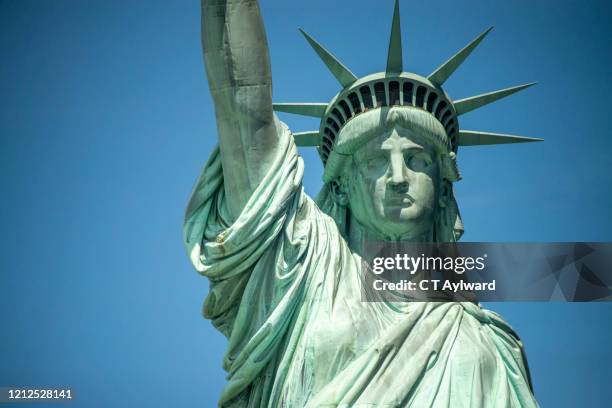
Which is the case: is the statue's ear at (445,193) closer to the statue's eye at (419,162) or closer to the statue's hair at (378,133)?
the statue's hair at (378,133)

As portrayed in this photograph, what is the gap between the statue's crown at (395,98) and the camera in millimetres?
10695

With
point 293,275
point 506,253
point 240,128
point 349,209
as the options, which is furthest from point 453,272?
point 240,128

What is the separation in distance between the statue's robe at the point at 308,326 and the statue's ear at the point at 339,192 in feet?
2.90

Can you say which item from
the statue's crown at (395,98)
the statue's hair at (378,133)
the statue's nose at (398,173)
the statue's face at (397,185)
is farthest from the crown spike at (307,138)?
the statue's nose at (398,173)

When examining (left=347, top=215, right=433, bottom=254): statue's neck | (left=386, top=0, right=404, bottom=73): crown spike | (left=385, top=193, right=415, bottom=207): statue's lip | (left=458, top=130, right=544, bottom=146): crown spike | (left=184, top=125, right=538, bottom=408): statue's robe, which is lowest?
(left=184, top=125, right=538, bottom=408): statue's robe

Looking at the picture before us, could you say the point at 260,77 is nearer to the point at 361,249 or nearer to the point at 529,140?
the point at 361,249

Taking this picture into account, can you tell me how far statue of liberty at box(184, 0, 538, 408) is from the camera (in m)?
9.20

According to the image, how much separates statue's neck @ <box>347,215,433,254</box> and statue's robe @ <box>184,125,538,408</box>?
0.57 m

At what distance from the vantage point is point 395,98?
35.0 feet
